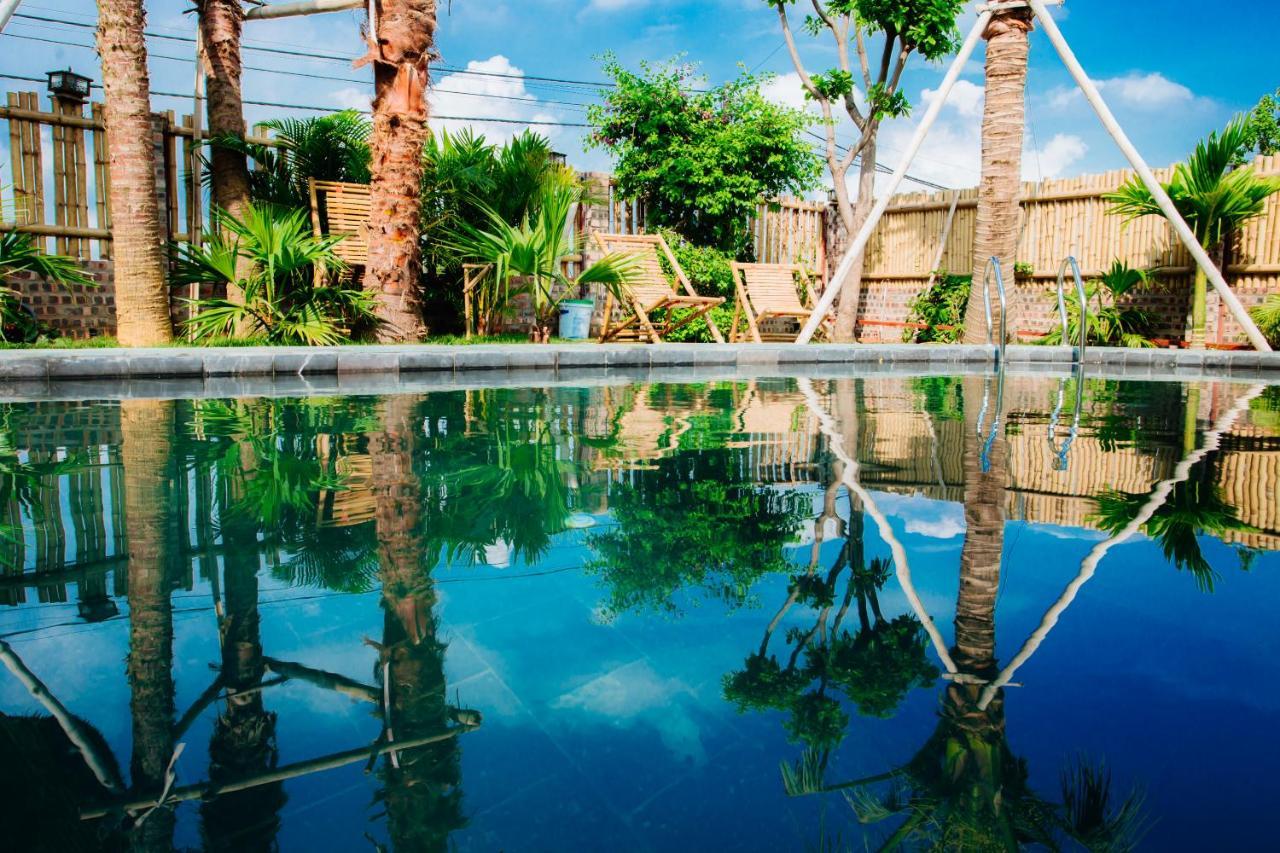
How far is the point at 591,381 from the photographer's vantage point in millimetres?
6570

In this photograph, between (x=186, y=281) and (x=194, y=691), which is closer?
(x=194, y=691)

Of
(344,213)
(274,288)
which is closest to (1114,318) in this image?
(344,213)

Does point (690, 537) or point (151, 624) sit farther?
point (690, 537)

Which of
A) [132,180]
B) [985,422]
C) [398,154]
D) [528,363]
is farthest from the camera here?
[398,154]

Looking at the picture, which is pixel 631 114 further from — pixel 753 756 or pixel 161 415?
pixel 753 756

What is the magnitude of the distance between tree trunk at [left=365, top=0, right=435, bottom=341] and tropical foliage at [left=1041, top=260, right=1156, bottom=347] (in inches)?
308

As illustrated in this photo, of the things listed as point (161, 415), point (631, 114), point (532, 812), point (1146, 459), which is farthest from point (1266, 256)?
point (532, 812)

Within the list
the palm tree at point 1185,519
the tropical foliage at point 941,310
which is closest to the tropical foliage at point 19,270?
the palm tree at point 1185,519

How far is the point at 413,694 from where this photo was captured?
1115mm

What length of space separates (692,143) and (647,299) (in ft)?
11.6

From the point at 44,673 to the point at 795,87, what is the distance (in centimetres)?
1292

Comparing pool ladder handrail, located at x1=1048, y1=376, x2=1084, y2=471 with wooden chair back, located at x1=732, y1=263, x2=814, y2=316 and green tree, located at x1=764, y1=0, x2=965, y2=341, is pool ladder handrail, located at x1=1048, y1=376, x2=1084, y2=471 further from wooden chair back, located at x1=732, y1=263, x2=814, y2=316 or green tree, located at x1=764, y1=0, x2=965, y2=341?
green tree, located at x1=764, y1=0, x2=965, y2=341

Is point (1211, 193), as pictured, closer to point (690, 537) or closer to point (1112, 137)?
point (1112, 137)

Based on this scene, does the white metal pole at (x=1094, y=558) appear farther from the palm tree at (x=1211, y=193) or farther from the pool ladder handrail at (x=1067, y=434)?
the palm tree at (x=1211, y=193)
